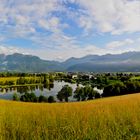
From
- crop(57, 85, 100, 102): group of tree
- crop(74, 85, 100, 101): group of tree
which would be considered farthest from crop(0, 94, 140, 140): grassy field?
crop(74, 85, 100, 101): group of tree

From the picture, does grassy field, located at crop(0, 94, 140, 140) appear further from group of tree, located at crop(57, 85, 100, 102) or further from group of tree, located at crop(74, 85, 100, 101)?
group of tree, located at crop(74, 85, 100, 101)

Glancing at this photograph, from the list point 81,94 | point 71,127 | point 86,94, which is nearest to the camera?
point 71,127

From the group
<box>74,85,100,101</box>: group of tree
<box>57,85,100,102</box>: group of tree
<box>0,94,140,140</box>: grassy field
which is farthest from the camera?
<box>57,85,100,102</box>: group of tree

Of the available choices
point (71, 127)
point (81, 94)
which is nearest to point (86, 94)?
point (81, 94)

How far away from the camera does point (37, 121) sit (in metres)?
9.74

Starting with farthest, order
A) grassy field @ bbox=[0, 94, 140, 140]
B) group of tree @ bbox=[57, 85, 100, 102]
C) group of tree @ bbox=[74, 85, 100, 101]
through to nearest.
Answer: group of tree @ bbox=[57, 85, 100, 102], group of tree @ bbox=[74, 85, 100, 101], grassy field @ bbox=[0, 94, 140, 140]

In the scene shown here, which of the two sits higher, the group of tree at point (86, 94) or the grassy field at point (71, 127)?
the grassy field at point (71, 127)

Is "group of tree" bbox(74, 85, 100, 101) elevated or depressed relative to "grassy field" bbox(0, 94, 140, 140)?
depressed

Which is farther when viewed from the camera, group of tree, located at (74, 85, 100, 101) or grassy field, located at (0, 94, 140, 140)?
group of tree, located at (74, 85, 100, 101)

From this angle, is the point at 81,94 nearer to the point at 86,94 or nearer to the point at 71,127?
the point at 86,94

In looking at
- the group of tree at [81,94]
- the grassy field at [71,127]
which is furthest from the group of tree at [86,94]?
the grassy field at [71,127]

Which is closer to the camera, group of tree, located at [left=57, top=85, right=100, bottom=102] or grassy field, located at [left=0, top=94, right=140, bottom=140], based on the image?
grassy field, located at [left=0, top=94, right=140, bottom=140]

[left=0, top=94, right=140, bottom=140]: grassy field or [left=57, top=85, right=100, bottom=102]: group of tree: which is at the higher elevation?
[left=0, top=94, right=140, bottom=140]: grassy field

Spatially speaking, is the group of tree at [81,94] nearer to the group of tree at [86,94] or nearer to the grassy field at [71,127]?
the group of tree at [86,94]
